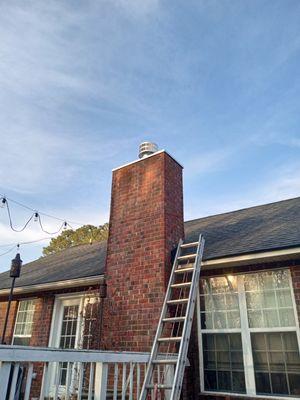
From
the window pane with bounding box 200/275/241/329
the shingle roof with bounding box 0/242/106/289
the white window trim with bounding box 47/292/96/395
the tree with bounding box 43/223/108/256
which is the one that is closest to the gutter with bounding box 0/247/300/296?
the shingle roof with bounding box 0/242/106/289

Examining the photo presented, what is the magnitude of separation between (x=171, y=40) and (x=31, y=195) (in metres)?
7.41

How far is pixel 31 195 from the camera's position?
38.0 ft

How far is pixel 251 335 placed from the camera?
4.91 metres

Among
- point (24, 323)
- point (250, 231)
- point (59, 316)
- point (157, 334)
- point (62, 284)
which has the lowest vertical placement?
point (157, 334)

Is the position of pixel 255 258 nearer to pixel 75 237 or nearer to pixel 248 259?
pixel 248 259

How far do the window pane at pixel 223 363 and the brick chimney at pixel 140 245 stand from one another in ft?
3.41

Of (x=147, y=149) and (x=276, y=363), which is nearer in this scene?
(x=276, y=363)

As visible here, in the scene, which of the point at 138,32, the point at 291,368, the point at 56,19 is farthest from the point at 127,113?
the point at 291,368

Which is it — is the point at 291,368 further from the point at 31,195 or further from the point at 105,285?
the point at 31,195

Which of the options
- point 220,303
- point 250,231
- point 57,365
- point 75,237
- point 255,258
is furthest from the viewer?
point 75,237

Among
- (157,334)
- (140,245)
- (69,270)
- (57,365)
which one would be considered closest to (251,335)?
(157,334)

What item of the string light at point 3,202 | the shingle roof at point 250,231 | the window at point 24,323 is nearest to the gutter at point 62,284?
the shingle roof at point 250,231

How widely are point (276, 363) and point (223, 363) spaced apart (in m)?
0.82

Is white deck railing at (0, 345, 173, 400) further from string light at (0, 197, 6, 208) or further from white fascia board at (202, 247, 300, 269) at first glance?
string light at (0, 197, 6, 208)
